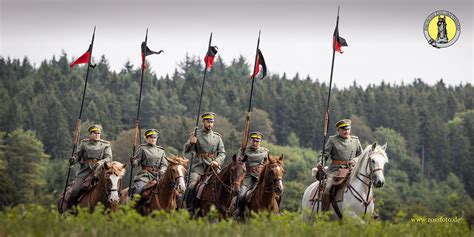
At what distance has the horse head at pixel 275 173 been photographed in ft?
78.2

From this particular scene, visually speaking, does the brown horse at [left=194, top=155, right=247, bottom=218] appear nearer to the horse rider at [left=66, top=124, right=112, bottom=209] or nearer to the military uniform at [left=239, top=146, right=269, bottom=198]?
the military uniform at [left=239, top=146, right=269, bottom=198]

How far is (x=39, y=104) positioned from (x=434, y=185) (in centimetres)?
8124

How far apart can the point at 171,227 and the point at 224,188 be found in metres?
8.71

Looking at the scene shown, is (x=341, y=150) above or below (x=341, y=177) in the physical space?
above

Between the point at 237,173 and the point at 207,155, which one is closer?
the point at 237,173

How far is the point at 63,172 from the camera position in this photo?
145125 millimetres

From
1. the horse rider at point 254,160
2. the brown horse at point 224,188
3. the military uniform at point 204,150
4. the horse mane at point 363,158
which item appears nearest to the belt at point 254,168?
the horse rider at point 254,160

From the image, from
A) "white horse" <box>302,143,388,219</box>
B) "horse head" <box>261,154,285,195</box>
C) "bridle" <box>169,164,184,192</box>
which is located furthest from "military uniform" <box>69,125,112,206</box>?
"white horse" <box>302,143,388,219</box>

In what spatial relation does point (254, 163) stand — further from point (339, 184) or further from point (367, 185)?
point (367, 185)

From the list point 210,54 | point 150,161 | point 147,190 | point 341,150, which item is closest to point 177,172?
point 147,190

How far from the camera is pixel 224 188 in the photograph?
2573cm

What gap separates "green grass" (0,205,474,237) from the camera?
16359mm

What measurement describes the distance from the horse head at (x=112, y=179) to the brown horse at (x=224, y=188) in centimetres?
287

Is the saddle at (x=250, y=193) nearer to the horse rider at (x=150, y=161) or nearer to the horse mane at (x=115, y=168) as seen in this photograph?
the horse rider at (x=150, y=161)
